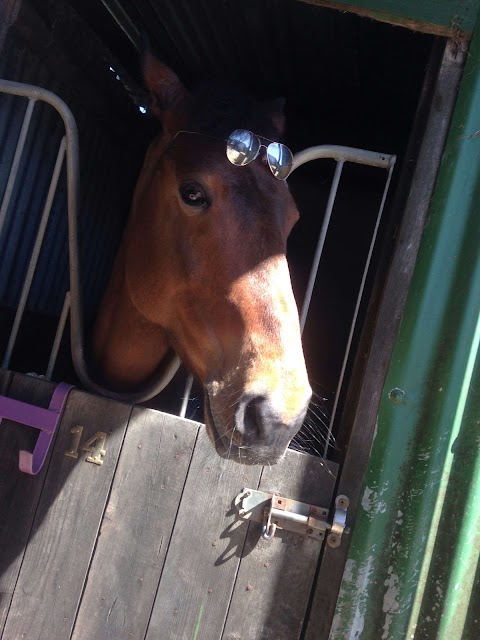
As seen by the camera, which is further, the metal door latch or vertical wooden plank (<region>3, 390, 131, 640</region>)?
vertical wooden plank (<region>3, 390, 131, 640</region>)

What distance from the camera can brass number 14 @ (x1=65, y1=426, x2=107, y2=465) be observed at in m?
2.04

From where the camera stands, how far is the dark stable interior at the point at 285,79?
2.80 metres

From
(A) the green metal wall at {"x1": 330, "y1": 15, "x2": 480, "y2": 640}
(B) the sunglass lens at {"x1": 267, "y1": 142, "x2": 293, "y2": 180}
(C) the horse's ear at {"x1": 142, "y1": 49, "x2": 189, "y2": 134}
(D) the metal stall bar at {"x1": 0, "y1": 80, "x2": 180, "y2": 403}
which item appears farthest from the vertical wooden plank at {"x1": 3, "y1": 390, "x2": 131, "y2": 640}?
(C) the horse's ear at {"x1": 142, "y1": 49, "x2": 189, "y2": 134}

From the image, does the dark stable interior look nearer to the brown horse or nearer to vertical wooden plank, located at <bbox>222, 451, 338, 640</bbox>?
vertical wooden plank, located at <bbox>222, 451, 338, 640</bbox>

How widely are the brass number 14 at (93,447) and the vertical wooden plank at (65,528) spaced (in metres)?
0.02

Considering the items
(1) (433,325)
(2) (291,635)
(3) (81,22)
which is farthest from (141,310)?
(3) (81,22)

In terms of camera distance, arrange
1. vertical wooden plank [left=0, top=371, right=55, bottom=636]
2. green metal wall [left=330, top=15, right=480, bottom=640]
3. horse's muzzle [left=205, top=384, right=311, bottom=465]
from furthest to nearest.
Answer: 1. vertical wooden plank [left=0, top=371, right=55, bottom=636]
2. green metal wall [left=330, top=15, right=480, bottom=640]
3. horse's muzzle [left=205, top=384, right=311, bottom=465]

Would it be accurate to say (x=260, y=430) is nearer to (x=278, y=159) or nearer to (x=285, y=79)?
(x=278, y=159)

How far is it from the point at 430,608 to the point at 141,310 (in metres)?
1.46

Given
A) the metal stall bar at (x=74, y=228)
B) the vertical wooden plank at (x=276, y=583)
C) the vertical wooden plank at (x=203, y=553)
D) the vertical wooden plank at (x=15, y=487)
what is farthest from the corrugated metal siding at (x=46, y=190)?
the vertical wooden plank at (x=276, y=583)

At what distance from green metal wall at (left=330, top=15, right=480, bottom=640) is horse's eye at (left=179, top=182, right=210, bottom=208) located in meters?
0.79

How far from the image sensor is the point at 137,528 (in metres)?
1.97

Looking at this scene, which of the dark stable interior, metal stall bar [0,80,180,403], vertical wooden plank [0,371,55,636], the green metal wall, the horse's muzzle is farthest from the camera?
the dark stable interior

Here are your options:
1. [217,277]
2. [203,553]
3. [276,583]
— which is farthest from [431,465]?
[217,277]
